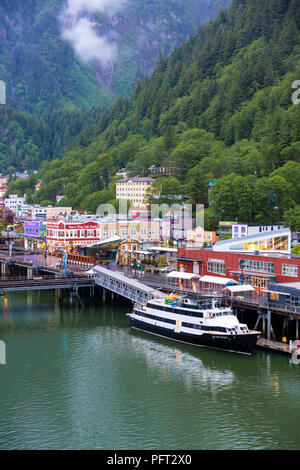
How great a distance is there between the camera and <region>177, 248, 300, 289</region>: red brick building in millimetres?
56706

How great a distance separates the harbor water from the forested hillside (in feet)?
158

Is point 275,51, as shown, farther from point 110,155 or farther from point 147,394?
point 147,394

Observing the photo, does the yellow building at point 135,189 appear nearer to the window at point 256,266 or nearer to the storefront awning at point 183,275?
the storefront awning at point 183,275

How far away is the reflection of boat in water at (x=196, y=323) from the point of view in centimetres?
4928

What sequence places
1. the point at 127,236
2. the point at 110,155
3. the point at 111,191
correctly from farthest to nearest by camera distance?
the point at 110,155, the point at 111,191, the point at 127,236

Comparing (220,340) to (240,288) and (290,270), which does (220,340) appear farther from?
(290,270)

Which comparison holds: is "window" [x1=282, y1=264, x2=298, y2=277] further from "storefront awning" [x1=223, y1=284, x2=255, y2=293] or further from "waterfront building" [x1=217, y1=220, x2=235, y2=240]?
"waterfront building" [x1=217, y1=220, x2=235, y2=240]

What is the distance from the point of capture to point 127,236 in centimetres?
9994

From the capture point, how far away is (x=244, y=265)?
60.4 meters

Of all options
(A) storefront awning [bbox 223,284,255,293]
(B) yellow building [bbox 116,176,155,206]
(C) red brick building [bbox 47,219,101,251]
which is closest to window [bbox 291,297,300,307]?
(A) storefront awning [bbox 223,284,255,293]

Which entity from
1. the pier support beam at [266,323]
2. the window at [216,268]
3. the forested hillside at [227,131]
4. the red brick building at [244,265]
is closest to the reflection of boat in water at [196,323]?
the pier support beam at [266,323]

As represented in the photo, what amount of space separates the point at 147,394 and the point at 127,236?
194 ft
